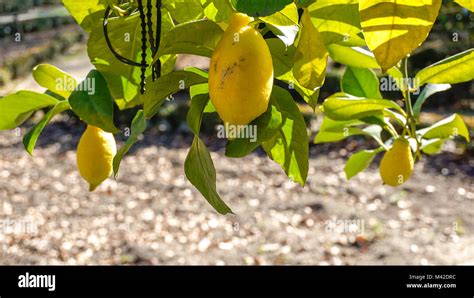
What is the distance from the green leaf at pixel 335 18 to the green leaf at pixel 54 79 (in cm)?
23

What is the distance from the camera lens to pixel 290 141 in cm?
45

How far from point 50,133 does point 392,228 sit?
9.61 ft

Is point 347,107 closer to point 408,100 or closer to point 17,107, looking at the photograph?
point 408,100

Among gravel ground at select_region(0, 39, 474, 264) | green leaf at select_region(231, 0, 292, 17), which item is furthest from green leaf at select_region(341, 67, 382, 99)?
gravel ground at select_region(0, 39, 474, 264)

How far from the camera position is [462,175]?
13.4ft

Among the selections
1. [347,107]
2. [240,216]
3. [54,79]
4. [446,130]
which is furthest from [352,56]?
[240,216]

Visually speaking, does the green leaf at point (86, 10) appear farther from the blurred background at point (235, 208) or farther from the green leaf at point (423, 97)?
the blurred background at point (235, 208)

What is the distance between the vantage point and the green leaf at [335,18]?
39 centimetres

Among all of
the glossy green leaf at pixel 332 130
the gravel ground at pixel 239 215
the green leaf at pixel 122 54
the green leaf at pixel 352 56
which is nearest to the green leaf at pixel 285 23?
the green leaf at pixel 122 54

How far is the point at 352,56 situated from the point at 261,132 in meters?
0.22

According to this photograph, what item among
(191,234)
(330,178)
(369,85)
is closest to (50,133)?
(191,234)
